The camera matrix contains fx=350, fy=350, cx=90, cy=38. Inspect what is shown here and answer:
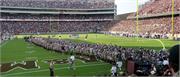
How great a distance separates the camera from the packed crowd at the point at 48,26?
9681 centimetres

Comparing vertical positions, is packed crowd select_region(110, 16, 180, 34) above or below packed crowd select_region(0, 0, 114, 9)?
below

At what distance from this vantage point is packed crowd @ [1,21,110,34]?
96.8m

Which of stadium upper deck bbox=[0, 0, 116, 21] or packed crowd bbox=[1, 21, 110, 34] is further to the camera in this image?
stadium upper deck bbox=[0, 0, 116, 21]

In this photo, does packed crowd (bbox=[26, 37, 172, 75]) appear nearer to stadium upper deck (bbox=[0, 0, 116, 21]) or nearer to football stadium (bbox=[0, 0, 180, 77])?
football stadium (bbox=[0, 0, 180, 77])

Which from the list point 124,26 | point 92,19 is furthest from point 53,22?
point 124,26

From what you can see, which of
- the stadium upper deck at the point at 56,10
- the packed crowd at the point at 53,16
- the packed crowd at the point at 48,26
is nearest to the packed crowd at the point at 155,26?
the packed crowd at the point at 48,26

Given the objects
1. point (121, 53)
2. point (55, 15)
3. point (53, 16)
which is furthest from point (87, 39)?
point (55, 15)

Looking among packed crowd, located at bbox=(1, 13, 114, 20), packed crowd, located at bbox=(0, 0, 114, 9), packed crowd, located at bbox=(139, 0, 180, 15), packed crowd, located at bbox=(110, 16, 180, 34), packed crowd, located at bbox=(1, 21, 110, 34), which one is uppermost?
packed crowd, located at bbox=(0, 0, 114, 9)

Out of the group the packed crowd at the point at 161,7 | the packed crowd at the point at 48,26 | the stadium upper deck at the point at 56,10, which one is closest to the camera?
the packed crowd at the point at 161,7

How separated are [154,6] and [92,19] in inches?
1430

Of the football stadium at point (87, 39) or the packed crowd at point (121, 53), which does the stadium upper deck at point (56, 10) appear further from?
the packed crowd at point (121, 53)

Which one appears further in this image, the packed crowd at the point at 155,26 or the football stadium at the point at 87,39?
the packed crowd at the point at 155,26

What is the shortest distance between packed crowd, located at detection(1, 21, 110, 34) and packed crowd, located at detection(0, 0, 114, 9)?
8635 mm

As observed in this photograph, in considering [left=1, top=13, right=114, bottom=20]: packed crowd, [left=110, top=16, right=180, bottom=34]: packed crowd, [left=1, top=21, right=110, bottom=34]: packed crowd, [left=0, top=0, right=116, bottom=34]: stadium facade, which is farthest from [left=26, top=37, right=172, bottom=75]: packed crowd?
[left=1, top=13, right=114, bottom=20]: packed crowd
